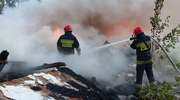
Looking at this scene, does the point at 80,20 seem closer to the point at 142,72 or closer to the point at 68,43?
the point at 68,43

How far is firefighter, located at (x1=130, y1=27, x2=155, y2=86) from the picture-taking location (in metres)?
11.1

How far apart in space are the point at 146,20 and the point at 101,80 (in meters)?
5.52

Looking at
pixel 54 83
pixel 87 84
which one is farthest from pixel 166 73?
pixel 54 83

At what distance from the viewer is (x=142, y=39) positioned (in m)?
11.1

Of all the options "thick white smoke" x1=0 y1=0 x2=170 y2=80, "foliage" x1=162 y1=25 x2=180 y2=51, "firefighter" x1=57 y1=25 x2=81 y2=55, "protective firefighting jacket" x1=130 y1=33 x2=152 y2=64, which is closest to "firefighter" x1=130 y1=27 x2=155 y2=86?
"protective firefighting jacket" x1=130 y1=33 x2=152 y2=64

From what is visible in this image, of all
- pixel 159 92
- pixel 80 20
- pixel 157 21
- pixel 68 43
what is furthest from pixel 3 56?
pixel 80 20

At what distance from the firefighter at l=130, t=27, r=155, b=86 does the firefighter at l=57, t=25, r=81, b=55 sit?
5.07 ft

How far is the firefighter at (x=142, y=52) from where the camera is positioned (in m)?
→ 11.1

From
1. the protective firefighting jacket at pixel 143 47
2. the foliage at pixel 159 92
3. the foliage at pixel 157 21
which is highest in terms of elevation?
the foliage at pixel 157 21

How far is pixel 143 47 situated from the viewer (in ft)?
36.4

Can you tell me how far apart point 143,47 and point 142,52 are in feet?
0.44

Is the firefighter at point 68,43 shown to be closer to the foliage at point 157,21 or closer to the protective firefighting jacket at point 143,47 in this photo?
the protective firefighting jacket at point 143,47

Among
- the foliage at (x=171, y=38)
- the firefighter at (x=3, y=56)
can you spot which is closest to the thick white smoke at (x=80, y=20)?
the foliage at (x=171, y=38)

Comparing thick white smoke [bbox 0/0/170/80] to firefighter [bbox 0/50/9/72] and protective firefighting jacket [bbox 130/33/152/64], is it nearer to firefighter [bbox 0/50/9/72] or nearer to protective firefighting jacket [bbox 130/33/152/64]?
protective firefighting jacket [bbox 130/33/152/64]
